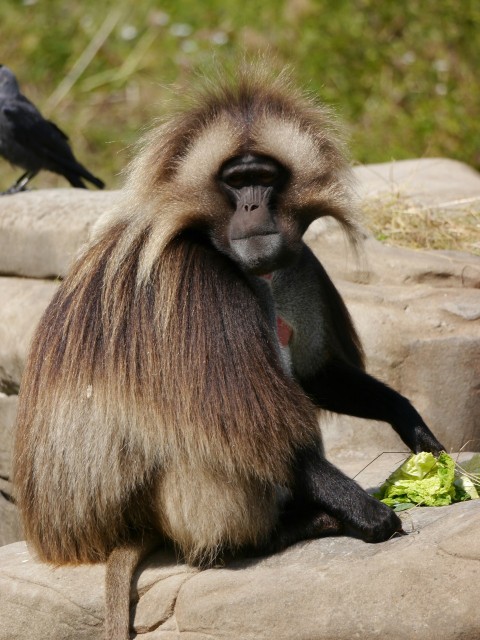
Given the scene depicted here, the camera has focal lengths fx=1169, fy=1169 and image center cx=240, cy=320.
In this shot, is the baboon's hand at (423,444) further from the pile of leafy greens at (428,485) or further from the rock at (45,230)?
the rock at (45,230)

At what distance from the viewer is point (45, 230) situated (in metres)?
5.94

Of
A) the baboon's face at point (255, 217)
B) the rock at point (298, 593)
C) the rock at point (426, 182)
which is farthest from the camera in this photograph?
the rock at point (426, 182)

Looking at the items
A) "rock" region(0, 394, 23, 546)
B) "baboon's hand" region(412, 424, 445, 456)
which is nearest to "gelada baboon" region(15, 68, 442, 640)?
"baboon's hand" region(412, 424, 445, 456)

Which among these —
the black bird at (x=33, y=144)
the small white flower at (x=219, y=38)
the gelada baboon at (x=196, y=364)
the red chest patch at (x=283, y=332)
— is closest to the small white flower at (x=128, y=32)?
the small white flower at (x=219, y=38)

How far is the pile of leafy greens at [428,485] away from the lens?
3.95 meters

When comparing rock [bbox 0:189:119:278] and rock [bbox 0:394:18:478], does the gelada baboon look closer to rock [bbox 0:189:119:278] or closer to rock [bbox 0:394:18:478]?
rock [bbox 0:394:18:478]

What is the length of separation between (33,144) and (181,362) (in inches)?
183

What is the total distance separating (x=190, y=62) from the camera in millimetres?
10312

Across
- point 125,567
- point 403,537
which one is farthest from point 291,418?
point 125,567

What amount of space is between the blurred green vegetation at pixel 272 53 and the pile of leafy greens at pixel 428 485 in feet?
16.6

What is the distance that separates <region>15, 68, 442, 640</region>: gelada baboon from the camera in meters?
3.55

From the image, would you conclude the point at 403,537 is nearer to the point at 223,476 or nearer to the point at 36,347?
the point at 223,476

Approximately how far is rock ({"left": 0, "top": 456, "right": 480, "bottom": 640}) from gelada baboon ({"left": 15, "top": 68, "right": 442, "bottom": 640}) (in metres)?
0.09

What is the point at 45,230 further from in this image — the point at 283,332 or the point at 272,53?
the point at 272,53
